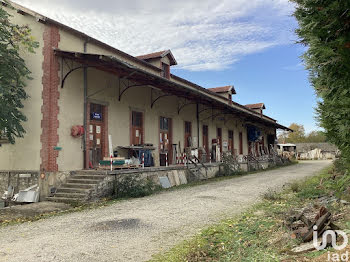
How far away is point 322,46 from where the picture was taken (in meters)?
4.37

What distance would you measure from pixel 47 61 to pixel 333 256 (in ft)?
35.0

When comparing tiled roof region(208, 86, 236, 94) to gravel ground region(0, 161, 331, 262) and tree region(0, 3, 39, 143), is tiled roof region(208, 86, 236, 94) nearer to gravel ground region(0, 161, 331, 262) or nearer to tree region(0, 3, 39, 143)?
gravel ground region(0, 161, 331, 262)

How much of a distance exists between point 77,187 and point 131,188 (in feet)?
6.05

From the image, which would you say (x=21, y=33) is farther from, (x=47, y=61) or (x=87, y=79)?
(x=87, y=79)

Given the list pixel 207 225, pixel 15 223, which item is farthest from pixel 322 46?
pixel 15 223

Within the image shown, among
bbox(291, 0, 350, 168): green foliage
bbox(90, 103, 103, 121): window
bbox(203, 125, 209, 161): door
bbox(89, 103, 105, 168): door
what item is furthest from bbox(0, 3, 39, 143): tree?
bbox(203, 125, 209, 161): door

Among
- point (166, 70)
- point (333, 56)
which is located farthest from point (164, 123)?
point (333, 56)

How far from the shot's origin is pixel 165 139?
17328 millimetres

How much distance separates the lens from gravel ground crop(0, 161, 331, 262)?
4.88 metres

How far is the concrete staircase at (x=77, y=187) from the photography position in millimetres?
9760

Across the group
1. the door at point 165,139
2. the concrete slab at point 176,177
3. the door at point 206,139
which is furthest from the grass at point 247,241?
the door at point 206,139

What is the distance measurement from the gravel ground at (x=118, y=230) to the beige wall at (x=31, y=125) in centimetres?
401

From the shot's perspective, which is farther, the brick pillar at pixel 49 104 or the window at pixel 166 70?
the window at pixel 166 70

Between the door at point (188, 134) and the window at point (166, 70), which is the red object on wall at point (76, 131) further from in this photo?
the door at point (188, 134)
